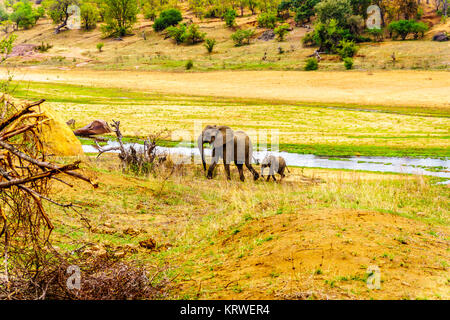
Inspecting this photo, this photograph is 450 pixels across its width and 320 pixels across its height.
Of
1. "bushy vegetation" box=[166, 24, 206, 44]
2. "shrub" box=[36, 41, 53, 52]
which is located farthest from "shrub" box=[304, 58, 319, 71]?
"shrub" box=[36, 41, 53, 52]

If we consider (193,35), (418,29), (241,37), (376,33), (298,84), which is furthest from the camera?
(193,35)

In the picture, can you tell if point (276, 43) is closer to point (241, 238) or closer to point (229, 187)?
point (229, 187)

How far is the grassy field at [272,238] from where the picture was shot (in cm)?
655

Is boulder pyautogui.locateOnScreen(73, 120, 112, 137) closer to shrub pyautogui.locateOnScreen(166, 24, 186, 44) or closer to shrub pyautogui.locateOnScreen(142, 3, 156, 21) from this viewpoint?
shrub pyautogui.locateOnScreen(166, 24, 186, 44)

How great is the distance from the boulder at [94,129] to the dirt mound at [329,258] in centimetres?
2330

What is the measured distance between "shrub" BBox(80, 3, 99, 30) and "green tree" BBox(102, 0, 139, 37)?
5487 mm

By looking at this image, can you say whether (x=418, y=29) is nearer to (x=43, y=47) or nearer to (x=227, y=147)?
(x=43, y=47)

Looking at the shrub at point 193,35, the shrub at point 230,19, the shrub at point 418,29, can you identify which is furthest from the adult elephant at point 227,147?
the shrub at point 230,19

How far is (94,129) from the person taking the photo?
31.5 m

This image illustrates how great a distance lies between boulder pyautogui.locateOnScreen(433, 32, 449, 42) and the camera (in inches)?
3049

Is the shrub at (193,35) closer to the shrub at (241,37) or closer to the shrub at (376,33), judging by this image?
the shrub at (241,37)

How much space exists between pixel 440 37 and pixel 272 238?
263 feet

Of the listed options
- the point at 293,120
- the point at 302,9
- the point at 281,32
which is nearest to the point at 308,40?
→ the point at 281,32
